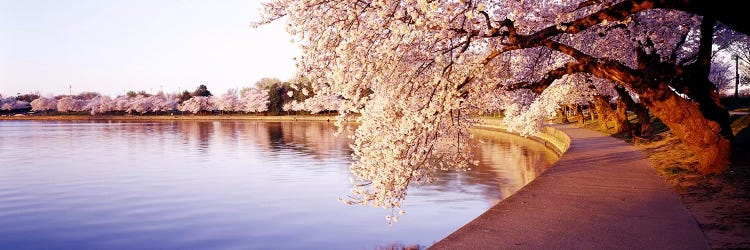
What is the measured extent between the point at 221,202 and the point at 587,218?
14.5 meters

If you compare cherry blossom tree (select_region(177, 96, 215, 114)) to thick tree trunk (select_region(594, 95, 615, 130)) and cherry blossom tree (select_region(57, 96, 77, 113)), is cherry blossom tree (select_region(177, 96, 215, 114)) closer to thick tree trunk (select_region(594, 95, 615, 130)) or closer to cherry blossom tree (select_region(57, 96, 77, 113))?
cherry blossom tree (select_region(57, 96, 77, 113))

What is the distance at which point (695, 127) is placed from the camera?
16031mm

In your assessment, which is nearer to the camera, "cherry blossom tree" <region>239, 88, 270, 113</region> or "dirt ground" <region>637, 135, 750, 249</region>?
"dirt ground" <region>637, 135, 750, 249</region>

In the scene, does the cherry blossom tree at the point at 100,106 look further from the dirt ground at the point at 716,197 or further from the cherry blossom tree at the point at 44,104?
the dirt ground at the point at 716,197

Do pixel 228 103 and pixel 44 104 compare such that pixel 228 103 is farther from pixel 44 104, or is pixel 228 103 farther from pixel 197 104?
pixel 44 104

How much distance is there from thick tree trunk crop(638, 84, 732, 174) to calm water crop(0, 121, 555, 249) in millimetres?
5939

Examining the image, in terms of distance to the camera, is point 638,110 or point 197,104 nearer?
point 638,110

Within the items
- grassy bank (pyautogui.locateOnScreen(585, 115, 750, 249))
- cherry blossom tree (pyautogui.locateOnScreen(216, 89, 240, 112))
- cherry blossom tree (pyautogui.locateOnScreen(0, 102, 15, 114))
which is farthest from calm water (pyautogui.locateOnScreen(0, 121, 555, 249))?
cherry blossom tree (pyautogui.locateOnScreen(0, 102, 15, 114))

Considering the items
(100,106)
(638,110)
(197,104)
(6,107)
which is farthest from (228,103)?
(638,110)

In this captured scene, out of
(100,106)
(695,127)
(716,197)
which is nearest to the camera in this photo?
(716,197)

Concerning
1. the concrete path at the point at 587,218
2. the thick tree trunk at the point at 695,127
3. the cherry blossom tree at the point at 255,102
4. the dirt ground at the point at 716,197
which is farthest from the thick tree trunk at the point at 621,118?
the cherry blossom tree at the point at 255,102

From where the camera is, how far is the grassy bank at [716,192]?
997 centimetres

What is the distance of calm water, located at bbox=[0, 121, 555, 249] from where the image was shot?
16.6m

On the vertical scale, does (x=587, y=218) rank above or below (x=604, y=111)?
below
